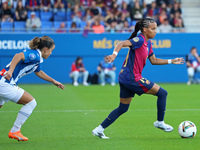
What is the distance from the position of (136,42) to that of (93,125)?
2.64 metres

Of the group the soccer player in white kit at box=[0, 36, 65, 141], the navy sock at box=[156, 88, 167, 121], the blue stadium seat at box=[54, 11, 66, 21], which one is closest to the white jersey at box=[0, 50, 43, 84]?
the soccer player in white kit at box=[0, 36, 65, 141]

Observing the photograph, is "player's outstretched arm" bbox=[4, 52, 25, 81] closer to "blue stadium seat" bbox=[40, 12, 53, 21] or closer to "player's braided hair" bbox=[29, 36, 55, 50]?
"player's braided hair" bbox=[29, 36, 55, 50]

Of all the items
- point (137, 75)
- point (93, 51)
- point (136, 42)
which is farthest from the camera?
point (93, 51)

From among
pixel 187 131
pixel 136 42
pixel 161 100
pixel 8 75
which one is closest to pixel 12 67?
pixel 8 75

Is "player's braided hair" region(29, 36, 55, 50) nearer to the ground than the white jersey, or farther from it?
farther from it

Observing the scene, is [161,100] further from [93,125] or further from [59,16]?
[59,16]

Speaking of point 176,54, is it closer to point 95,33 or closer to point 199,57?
point 199,57

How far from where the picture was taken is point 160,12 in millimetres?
25359

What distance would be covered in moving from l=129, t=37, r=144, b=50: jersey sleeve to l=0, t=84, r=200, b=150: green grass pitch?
161 centimetres

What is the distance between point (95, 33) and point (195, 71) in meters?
5.82

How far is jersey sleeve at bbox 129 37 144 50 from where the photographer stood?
7.28 m

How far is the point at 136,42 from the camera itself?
7297 millimetres

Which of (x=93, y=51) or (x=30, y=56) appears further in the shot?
(x=93, y=51)

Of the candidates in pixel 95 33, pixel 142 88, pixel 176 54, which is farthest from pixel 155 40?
pixel 142 88
